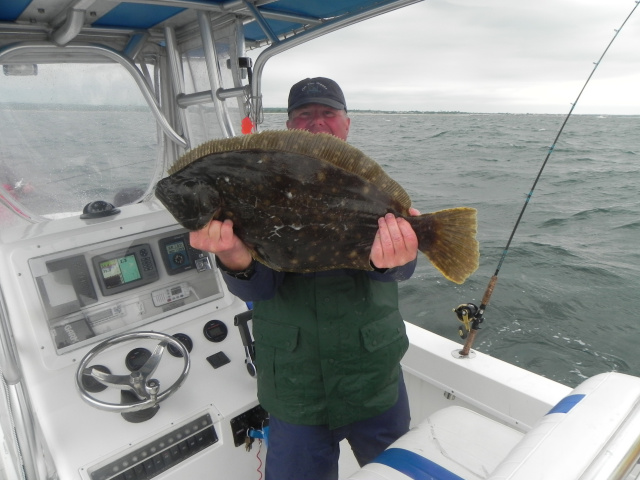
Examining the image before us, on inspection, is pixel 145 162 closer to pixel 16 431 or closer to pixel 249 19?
pixel 249 19

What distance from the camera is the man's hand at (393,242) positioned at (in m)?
1.61

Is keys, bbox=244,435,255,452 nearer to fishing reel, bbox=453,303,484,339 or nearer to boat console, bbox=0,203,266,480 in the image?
boat console, bbox=0,203,266,480

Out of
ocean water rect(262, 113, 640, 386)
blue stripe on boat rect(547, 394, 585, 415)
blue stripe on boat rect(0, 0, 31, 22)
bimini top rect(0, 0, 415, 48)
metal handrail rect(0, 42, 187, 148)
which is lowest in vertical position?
ocean water rect(262, 113, 640, 386)

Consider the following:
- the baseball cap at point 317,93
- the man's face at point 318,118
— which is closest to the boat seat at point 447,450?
the man's face at point 318,118

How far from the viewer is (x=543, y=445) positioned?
1223 millimetres

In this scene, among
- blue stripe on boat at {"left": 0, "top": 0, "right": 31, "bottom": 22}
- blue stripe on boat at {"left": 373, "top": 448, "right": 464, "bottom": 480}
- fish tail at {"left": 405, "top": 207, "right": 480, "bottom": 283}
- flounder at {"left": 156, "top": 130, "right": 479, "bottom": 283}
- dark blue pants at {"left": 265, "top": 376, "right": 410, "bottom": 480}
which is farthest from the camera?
blue stripe on boat at {"left": 0, "top": 0, "right": 31, "bottom": 22}

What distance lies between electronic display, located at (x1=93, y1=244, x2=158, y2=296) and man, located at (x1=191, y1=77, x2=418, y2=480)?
3.93 feet

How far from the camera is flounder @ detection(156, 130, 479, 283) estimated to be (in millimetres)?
1547

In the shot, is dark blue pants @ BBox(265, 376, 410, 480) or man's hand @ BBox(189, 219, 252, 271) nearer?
man's hand @ BBox(189, 219, 252, 271)

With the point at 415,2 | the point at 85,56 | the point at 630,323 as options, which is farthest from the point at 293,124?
the point at 630,323

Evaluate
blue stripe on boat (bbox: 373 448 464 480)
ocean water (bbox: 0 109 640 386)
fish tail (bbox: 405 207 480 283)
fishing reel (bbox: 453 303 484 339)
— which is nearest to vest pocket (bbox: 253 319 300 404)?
blue stripe on boat (bbox: 373 448 464 480)

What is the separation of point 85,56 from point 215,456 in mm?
3261

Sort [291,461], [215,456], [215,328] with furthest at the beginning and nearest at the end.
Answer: [215,328]
[215,456]
[291,461]

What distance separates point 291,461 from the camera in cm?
212
